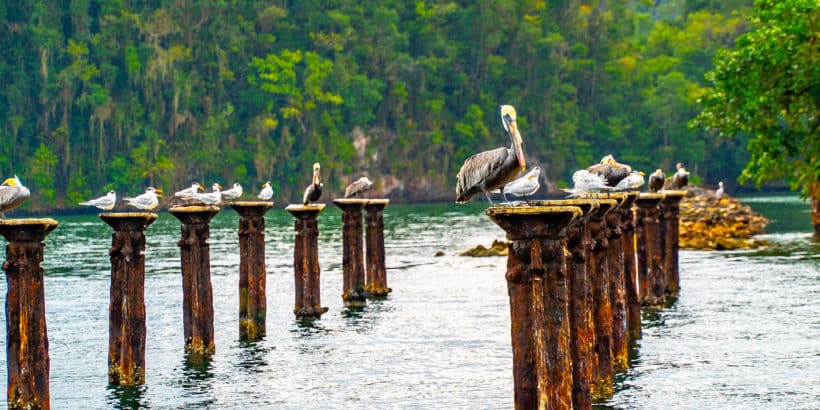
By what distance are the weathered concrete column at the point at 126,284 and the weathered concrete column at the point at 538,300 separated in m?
7.06

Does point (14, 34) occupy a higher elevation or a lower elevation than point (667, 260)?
higher

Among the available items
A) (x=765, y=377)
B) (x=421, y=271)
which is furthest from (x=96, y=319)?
(x=765, y=377)

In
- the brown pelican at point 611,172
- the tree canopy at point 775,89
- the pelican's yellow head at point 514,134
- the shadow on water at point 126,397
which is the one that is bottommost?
the shadow on water at point 126,397

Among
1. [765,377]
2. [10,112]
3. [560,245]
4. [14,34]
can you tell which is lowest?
[765,377]

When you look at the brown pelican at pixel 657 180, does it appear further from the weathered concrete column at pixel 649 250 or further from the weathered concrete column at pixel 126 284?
the weathered concrete column at pixel 126 284

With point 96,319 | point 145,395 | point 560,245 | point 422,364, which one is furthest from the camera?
point 96,319

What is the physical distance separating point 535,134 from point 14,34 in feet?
146

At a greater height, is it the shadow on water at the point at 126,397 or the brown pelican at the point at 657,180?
the brown pelican at the point at 657,180

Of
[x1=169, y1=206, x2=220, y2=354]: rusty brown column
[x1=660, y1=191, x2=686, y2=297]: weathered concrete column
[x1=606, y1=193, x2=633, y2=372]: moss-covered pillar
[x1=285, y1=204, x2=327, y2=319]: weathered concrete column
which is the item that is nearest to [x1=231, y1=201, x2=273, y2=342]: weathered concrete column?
[x1=285, y1=204, x2=327, y2=319]: weathered concrete column

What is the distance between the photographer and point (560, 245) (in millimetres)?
11336

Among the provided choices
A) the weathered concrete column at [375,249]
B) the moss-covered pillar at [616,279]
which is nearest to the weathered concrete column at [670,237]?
the weathered concrete column at [375,249]

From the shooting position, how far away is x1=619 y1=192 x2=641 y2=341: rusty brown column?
19438mm

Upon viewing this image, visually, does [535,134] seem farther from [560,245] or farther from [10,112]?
[560,245]

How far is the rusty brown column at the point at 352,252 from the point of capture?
26.5m
